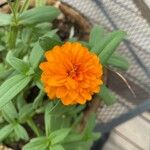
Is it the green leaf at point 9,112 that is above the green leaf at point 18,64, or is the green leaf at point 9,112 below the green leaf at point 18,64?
below

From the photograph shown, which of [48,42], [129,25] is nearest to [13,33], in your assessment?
[48,42]

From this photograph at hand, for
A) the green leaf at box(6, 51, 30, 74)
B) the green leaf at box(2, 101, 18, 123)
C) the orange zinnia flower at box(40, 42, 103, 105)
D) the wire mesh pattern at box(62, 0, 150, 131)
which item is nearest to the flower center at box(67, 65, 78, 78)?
the orange zinnia flower at box(40, 42, 103, 105)

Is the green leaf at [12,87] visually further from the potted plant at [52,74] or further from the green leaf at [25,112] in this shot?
the green leaf at [25,112]

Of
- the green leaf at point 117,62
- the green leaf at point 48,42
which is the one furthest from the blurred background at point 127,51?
the green leaf at point 48,42

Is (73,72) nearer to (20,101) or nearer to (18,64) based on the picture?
(18,64)

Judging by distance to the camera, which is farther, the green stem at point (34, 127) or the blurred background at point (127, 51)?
the blurred background at point (127, 51)

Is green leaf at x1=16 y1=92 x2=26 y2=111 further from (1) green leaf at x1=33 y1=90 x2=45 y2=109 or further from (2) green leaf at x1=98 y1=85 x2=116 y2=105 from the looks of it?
(2) green leaf at x1=98 y1=85 x2=116 y2=105
